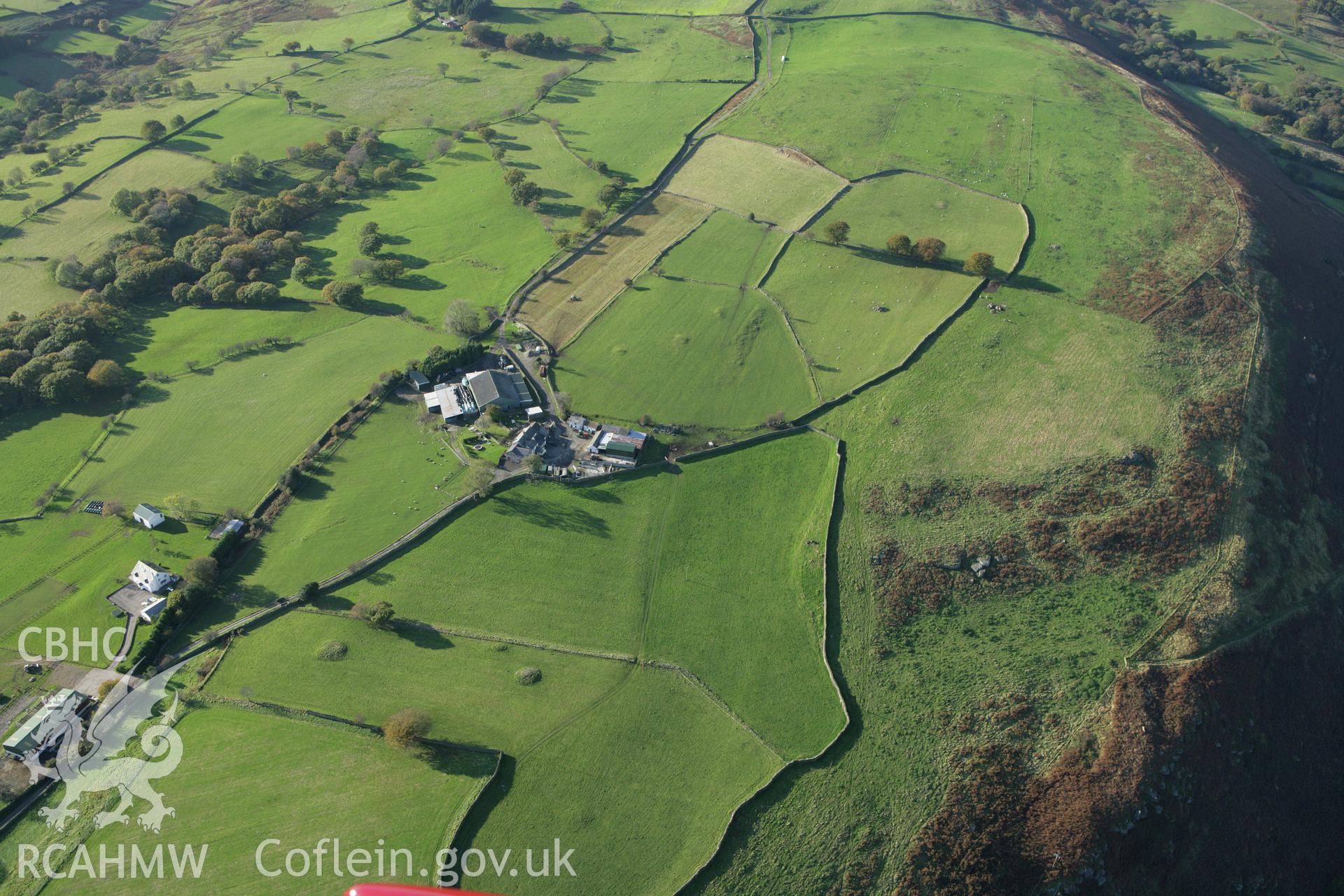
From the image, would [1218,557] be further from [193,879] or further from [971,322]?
[193,879]

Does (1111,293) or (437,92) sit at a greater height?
(437,92)

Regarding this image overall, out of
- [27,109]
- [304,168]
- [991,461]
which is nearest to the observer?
[991,461]

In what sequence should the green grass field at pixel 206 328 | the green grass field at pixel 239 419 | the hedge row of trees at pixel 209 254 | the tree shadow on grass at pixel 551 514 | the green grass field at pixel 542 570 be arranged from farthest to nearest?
the hedge row of trees at pixel 209 254 → the green grass field at pixel 206 328 → the green grass field at pixel 239 419 → the tree shadow on grass at pixel 551 514 → the green grass field at pixel 542 570

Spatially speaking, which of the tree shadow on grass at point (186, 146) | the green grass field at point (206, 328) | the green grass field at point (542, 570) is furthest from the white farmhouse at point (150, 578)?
the tree shadow on grass at point (186, 146)

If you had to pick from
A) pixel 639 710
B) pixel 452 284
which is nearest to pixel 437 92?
pixel 452 284

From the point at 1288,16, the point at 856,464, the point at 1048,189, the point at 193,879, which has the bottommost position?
the point at 193,879

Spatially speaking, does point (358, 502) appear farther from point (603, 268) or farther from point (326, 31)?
point (326, 31)

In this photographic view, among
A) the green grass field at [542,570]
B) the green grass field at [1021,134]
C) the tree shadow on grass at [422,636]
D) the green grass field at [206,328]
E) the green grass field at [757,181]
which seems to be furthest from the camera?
the green grass field at [757,181]

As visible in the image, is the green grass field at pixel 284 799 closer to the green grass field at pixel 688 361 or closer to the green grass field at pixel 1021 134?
the green grass field at pixel 688 361
